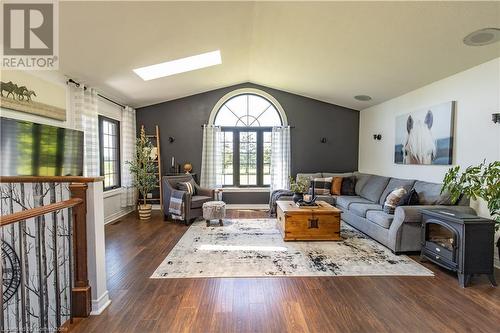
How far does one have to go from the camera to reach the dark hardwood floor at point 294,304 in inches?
81.0

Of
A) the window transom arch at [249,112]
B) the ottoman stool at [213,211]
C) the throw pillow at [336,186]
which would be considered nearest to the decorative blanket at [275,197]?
the throw pillow at [336,186]

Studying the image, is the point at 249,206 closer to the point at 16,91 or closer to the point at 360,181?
the point at 360,181

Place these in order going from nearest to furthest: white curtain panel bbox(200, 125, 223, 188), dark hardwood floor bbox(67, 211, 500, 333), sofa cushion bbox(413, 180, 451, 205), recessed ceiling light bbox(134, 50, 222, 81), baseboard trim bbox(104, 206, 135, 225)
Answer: dark hardwood floor bbox(67, 211, 500, 333) → sofa cushion bbox(413, 180, 451, 205) → recessed ceiling light bbox(134, 50, 222, 81) → baseboard trim bbox(104, 206, 135, 225) → white curtain panel bbox(200, 125, 223, 188)

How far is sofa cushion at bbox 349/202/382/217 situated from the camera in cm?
437

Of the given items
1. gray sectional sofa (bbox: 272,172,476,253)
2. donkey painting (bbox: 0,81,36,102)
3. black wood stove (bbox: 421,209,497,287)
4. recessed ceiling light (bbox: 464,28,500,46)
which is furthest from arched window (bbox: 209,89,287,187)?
black wood stove (bbox: 421,209,497,287)

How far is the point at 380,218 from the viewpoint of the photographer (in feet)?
12.6

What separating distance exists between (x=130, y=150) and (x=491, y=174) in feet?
20.0

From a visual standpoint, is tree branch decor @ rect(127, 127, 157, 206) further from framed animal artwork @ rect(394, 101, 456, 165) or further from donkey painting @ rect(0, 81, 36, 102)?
framed animal artwork @ rect(394, 101, 456, 165)

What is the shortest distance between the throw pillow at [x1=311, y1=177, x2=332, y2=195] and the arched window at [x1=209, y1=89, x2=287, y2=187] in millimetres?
1339

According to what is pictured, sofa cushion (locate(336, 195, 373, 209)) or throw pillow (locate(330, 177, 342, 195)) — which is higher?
throw pillow (locate(330, 177, 342, 195))

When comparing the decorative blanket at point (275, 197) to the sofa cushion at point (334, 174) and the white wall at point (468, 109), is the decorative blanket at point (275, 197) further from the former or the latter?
the white wall at point (468, 109)

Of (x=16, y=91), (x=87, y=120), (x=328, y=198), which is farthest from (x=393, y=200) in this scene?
(x=16, y=91)

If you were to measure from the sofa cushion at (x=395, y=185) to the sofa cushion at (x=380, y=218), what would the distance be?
59cm

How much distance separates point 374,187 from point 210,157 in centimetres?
362
